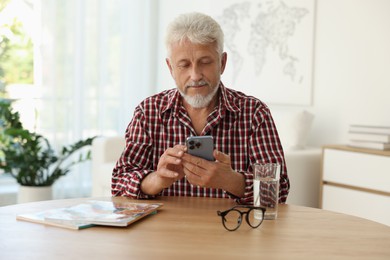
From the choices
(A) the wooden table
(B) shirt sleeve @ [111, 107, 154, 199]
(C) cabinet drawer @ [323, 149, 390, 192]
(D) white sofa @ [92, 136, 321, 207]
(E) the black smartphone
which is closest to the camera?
(A) the wooden table

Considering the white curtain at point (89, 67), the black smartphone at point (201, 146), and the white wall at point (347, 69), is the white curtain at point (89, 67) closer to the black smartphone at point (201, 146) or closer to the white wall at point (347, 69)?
the white wall at point (347, 69)

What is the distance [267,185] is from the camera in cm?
152

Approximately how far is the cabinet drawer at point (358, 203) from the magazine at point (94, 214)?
1985mm

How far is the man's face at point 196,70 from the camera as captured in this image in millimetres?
1989

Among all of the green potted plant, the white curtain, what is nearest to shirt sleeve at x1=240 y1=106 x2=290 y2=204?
the green potted plant

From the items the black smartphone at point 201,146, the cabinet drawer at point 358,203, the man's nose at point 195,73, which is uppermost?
the man's nose at point 195,73

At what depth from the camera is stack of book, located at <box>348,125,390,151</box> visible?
3.33 meters

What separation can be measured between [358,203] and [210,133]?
1661 mm

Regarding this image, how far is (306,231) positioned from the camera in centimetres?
145

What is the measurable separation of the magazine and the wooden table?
19 mm

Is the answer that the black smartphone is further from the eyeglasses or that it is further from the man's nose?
the man's nose

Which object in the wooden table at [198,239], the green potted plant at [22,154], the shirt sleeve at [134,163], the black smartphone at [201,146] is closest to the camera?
the wooden table at [198,239]

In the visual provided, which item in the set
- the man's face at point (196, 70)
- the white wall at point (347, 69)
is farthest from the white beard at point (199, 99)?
the white wall at point (347, 69)

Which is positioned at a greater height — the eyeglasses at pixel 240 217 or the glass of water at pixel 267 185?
the glass of water at pixel 267 185
